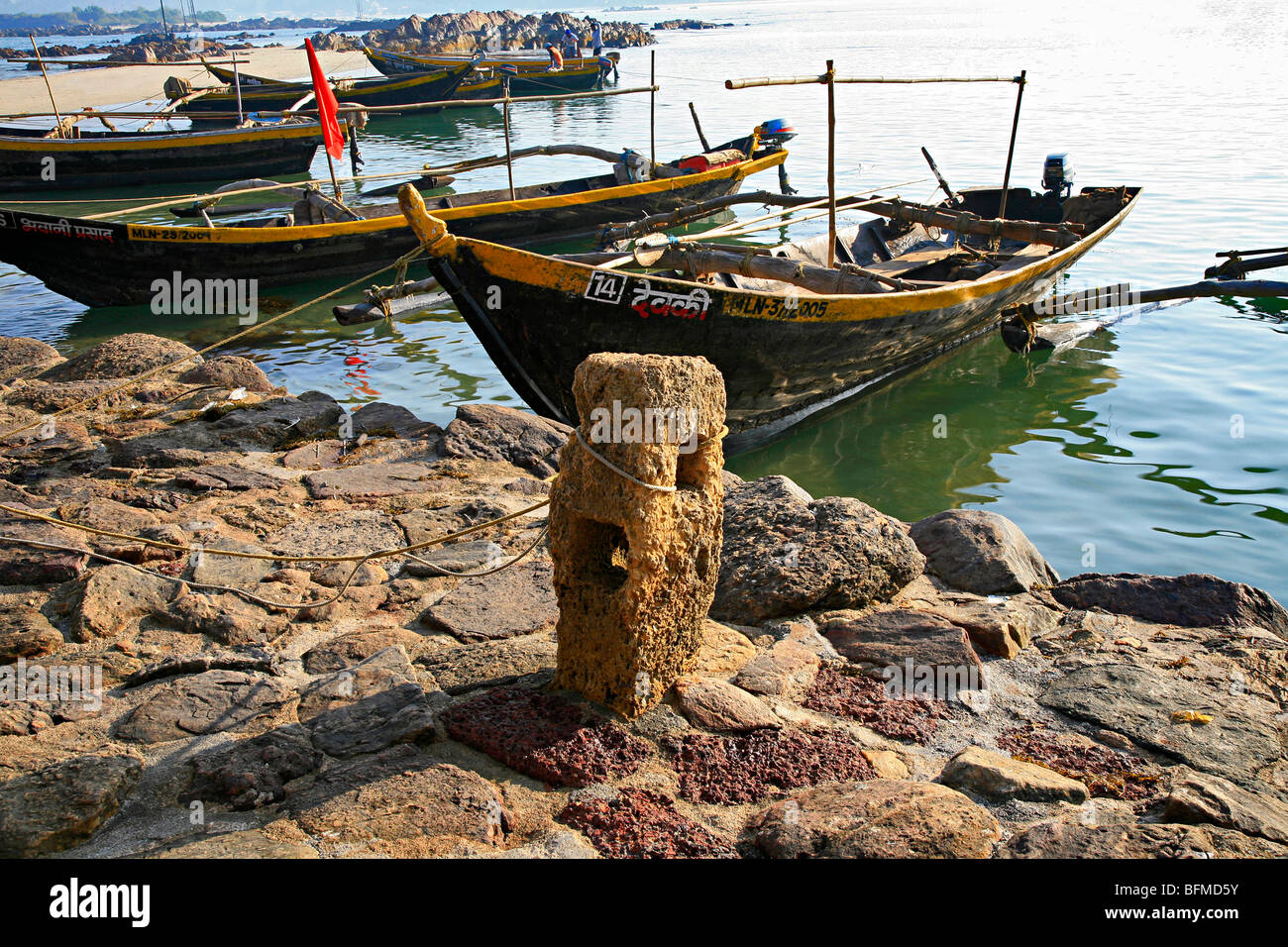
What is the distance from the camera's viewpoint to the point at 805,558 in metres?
5.26

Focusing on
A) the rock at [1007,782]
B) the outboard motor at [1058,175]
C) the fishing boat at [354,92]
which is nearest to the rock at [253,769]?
the rock at [1007,782]

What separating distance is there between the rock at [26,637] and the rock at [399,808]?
5.84 ft

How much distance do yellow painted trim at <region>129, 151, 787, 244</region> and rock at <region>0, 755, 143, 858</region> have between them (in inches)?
420

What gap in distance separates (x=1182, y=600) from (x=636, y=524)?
352 cm

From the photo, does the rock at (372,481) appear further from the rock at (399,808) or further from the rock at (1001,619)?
the rock at (1001,619)

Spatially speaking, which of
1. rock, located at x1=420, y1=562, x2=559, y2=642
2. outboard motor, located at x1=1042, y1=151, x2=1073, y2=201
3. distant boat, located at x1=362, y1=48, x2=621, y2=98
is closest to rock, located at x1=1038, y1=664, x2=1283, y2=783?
rock, located at x1=420, y1=562, x2=559, y2=642

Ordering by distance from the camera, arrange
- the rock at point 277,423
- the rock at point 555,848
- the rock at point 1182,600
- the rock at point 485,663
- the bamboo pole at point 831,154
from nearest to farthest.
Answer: the rock at point 555,848
the rock at point 485,663
the rock at point 1182,600
the rock at point 277,423
the bamboo pole at point 831,154

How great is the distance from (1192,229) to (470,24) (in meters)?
69.9

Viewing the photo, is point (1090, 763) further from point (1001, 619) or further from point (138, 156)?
point (138, 156)

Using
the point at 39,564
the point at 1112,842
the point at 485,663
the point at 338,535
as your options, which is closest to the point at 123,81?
the point at 338,535

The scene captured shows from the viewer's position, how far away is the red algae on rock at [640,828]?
327 centimetres
